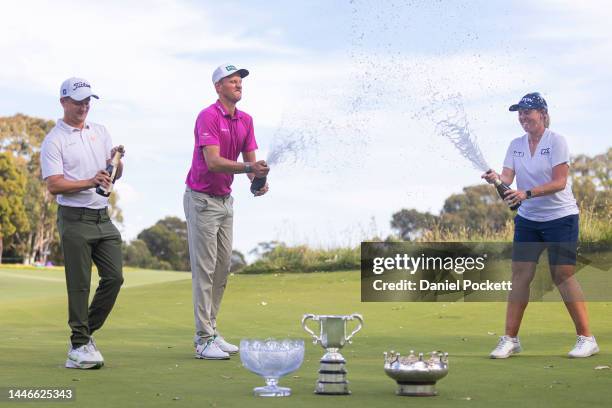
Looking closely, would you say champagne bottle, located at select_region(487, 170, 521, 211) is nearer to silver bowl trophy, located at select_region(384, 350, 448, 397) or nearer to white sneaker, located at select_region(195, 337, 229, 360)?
silver bowl trophy, located at select_region(384, 350, 448, 397)

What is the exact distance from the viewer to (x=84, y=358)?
7242mm

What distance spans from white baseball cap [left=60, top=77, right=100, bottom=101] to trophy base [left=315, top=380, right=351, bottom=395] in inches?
119

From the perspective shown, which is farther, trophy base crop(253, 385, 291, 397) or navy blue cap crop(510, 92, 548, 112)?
navy blue cap crop(510, 92, 548, 112)

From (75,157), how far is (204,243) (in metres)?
1.41

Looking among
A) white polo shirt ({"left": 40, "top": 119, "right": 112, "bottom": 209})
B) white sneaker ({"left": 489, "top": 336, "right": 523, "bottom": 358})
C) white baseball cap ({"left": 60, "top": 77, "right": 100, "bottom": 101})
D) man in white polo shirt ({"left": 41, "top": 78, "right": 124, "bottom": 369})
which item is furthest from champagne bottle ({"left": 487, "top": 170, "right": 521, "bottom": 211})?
white baseball cap ({"left": 60, "top": 77, "right": 100, "bottom": 101})

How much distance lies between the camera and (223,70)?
26.9ft

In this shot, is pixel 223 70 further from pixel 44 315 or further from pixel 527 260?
pixel 44 315

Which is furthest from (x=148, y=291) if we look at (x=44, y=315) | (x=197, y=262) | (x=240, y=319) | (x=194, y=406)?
(x=194, y=406)

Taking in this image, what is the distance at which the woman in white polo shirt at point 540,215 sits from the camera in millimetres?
8102

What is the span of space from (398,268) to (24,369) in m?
12.7

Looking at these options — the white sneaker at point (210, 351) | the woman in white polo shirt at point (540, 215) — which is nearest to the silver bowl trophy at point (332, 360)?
the white sneaker at point (210, 351)

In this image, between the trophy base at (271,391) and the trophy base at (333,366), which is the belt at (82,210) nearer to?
the trophy base at (271,391)

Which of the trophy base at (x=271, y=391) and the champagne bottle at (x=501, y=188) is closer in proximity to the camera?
the trophy base at (x=271, y=391)

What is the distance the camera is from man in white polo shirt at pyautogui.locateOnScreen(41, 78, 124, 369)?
23.8 feet
